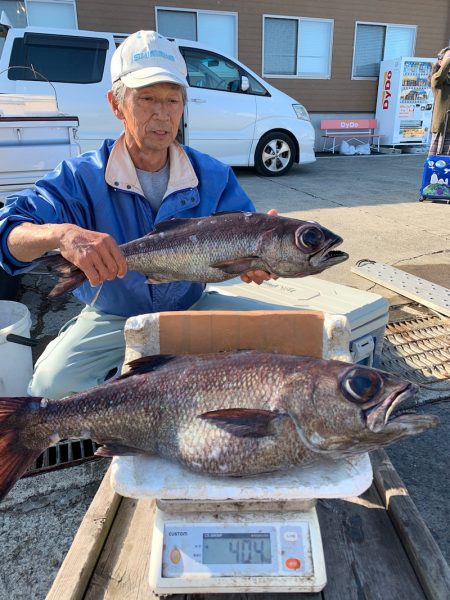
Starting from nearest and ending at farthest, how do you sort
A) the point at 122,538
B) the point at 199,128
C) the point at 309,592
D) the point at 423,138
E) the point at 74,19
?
the point at 309,592 < the point at 122,538 < the point at 199,128 < the point at 74,19 < the point at 423,138

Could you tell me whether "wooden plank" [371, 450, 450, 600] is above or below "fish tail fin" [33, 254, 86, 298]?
below

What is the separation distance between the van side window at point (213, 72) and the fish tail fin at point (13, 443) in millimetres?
9334

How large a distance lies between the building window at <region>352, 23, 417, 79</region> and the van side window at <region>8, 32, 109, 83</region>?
1016cm

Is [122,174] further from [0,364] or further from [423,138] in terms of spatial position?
[423,138]

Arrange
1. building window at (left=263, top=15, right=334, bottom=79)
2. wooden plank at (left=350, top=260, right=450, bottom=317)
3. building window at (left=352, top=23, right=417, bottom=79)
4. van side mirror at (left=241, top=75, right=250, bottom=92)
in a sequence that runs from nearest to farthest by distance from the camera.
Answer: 1. wooden plank at (left=350, top=260, right=450, bottom=317)
2. van side mirror at (left=241, top=75, right=250, bottom=92)
3. building window at (left=263, top=15, right=334, bottom=79)
4. building window at (left=352, top=23, right=417, bottom=79)

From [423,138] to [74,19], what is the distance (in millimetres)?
11503

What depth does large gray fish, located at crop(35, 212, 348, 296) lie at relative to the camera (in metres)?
1.99

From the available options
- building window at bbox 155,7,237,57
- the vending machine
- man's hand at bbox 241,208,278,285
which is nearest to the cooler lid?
man's hand at bbox 241,208,278,285

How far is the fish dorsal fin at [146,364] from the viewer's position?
151 cm

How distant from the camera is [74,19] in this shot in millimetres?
12414

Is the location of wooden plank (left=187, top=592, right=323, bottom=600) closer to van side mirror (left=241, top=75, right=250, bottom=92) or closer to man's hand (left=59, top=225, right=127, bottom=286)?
man's hand (left=59, top=225, right=127, bottom=286)

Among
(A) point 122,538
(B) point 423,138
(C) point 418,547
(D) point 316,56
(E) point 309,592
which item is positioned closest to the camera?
(E) point 309,592

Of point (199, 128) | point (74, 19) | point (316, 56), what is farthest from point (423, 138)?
point (74, 19)

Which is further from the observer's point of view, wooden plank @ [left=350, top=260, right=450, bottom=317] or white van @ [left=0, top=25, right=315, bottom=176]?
white van @ [left=0, top=25, right=315, bottom=176]
